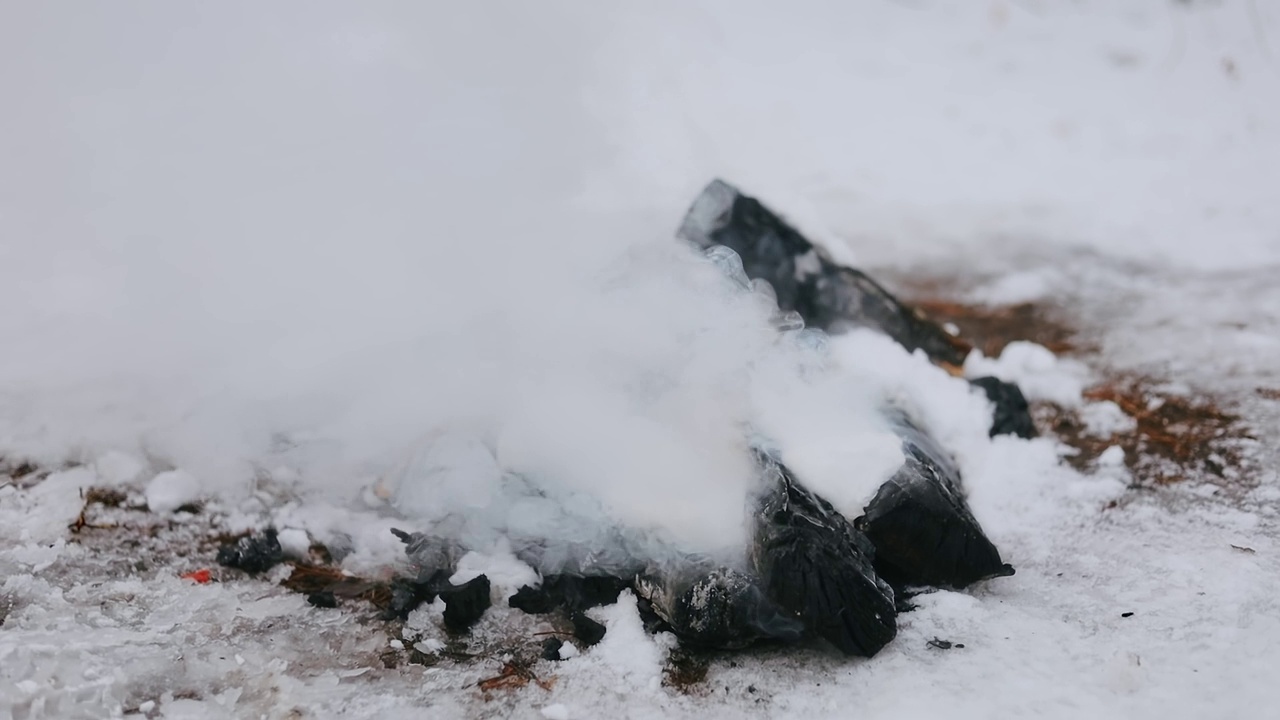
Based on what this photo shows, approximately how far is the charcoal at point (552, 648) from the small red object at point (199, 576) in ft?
3.65

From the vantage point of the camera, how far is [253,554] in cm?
284

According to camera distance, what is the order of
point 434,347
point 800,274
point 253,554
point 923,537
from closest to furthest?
1. point 923,537
2. point 253,554
3. point 434,347
4. point 800,274

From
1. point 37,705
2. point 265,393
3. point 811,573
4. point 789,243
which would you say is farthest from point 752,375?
point 37,705

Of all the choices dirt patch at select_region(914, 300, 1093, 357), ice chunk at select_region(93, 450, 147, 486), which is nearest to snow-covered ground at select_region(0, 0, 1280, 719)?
ice chunk at select_region(93, 450, 147, 486)

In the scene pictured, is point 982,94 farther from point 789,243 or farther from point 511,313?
point 511,313

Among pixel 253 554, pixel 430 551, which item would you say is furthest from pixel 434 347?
pixel 253 554

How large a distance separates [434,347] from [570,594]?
118 centimetres

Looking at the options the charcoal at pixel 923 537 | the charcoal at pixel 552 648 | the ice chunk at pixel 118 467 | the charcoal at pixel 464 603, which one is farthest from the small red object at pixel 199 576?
the charcoal at pixel 923 537

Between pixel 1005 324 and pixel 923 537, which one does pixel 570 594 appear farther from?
pixel 1005 324

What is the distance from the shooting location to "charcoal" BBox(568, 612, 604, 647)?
8.28 feet

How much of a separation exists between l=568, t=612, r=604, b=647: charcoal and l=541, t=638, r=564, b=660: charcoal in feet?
0.19

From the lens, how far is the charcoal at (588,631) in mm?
2523

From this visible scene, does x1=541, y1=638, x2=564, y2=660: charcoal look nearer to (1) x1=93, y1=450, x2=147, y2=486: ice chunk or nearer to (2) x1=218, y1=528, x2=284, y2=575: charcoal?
(2) x1=218, y1=528, x2=284, y2=575: charcoal

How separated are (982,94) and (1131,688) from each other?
622 cm
